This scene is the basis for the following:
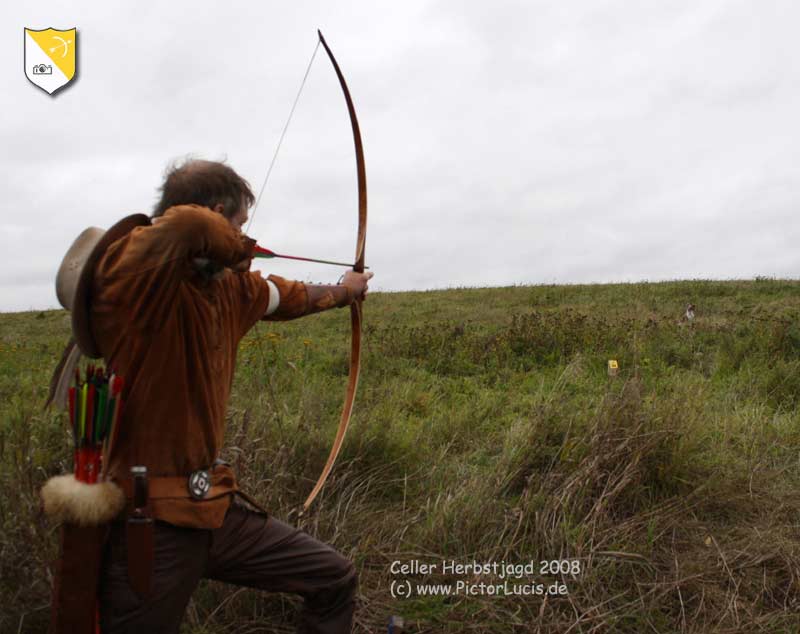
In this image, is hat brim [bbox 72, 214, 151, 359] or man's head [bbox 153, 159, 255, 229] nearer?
hat brim [bbox 72, 214, 151, 359]

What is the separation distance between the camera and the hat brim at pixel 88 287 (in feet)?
5.45

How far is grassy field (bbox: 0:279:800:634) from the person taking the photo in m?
2.64

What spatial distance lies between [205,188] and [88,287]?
0.44m

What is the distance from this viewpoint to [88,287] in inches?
66.4

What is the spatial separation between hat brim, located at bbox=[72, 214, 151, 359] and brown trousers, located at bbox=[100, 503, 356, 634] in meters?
0.49

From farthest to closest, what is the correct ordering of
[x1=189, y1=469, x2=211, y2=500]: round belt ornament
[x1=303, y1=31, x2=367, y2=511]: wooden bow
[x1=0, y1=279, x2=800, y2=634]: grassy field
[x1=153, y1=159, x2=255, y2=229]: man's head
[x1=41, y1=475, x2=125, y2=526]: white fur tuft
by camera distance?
[x1=303, y1=31, x2=367, y2=511]: wooden bow
[x1=0, y1=279, x2=800, y2=634]: grassy field
[x1=153, y1=159, x2=255, y2=229]: man's head
[x1=189, y1=469, x2=211, y2=500]: round belt ornament
[x1=41, y1=475, x2=125, y2=526]: white fur tuft

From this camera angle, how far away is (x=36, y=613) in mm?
2355

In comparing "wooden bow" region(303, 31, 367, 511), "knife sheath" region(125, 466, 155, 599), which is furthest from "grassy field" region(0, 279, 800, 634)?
"knife sheath" region(125, 466, 155, 599)

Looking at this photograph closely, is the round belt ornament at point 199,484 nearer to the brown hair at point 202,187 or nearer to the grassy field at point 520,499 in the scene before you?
the brown hair at point 202,187

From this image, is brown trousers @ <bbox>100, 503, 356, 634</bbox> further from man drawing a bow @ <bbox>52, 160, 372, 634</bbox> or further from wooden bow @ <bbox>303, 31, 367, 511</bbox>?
wooden bow @ <bbox>303, 31, 367, 511</bbox>

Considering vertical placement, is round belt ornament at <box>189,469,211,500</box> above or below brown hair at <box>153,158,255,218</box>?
below

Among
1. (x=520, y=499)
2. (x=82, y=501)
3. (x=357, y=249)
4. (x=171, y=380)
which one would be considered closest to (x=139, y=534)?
(x=82, y=501)

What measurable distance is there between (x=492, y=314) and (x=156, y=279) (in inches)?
336

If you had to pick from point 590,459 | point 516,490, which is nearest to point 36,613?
point 516,490
